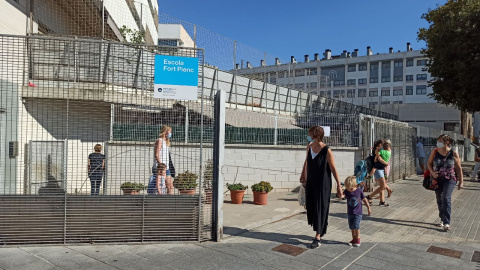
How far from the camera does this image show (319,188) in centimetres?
500

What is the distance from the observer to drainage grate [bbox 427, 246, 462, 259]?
15.8ft

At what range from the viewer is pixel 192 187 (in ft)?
18.1

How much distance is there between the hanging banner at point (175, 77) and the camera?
4.90 meters

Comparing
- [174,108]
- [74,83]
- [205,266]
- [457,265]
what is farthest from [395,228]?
[74,83]

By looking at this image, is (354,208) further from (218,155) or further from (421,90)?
(421,90)

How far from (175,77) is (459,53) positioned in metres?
15.8

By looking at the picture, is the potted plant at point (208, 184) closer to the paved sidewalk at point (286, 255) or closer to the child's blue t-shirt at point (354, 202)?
the paved sidewalk at point (286, 255)

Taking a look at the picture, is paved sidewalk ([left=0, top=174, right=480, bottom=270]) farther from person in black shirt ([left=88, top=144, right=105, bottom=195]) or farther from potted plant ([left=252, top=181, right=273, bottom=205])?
potted plant ([left=252, top=181, right=273, bottom=205])

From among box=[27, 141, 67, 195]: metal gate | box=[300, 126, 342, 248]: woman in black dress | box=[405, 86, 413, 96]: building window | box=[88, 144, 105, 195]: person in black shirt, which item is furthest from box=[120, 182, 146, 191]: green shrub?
box=[405, 86, 413, 96]: building window

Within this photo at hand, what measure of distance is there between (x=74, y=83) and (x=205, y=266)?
14.7 ft

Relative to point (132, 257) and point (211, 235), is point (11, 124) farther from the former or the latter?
point (211, 235)

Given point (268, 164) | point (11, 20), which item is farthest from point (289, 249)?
point (11, 20)

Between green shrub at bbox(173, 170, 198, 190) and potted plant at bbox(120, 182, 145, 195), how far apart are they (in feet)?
1.77

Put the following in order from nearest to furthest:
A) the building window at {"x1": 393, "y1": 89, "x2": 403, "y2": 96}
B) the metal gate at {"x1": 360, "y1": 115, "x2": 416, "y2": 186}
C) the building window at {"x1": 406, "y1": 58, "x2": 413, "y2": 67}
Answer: the metal gate at {"x1": 360, "y1": 115, "x2": 416, "y2": 186}, the building window at {"x1": 406, "y1": 58, "x2": 413, "y2": 67}, the building window at {"x1": 393, "y1": 89, "x2": 403, "y2": 96}
